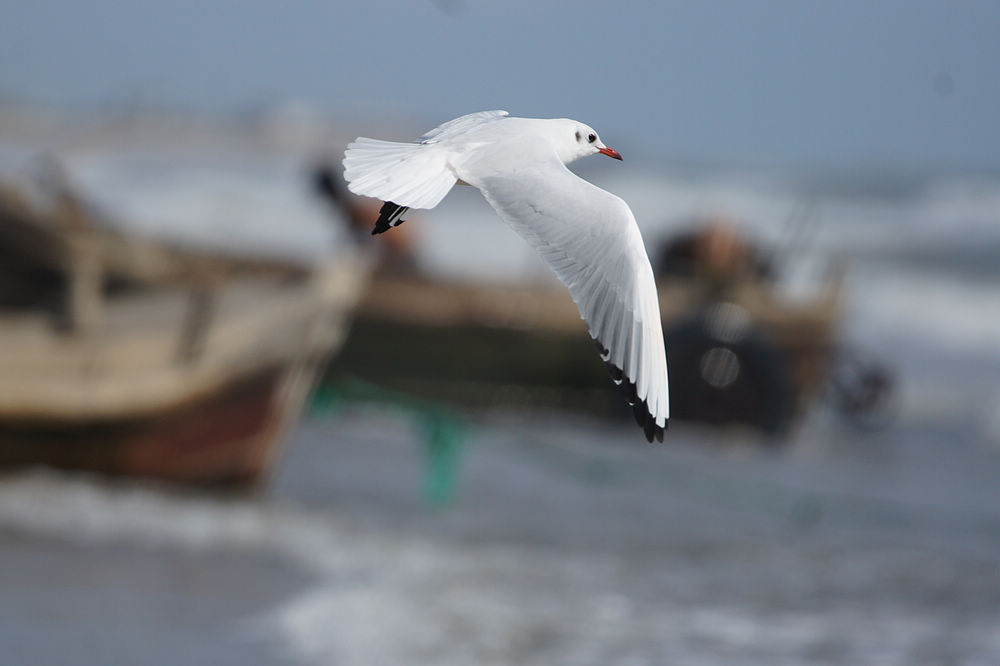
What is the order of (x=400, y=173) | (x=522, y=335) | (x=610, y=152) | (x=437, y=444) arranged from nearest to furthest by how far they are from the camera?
(x=400, y=173), (x=610, y=152), (x=437, y=444), (x=522, y=335)

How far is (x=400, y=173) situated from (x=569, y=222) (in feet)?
1.18

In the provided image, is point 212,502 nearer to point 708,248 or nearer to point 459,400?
point 459,400

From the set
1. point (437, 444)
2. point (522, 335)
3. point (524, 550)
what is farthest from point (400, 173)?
point (522, 335)

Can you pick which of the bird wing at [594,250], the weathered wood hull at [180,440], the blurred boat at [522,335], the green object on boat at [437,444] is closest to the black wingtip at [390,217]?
the bird wing at [594,250]

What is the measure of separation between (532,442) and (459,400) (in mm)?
2260

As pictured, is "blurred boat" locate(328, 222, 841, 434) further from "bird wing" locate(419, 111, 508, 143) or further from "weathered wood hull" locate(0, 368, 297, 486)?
"bird wing" locate(419, 111, 508, 143)

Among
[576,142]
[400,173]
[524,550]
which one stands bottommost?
[524,550]

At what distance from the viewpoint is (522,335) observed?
10.5 m

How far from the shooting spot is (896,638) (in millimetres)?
4895

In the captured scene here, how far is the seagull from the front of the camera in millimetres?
2561

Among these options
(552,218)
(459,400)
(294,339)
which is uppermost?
(552,218)

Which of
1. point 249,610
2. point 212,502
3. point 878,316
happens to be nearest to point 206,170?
point 878,316

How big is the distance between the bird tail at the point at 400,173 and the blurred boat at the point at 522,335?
7.60 meters

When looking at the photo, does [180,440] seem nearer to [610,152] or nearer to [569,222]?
[610,152]
